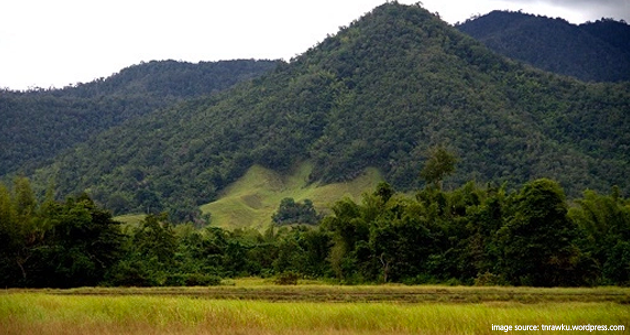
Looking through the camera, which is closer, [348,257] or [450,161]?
[348,257]

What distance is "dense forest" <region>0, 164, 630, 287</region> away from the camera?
125 ft

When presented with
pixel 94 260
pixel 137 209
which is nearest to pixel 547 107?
pixel 137 209

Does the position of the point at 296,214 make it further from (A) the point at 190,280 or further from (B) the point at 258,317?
(B) the point at 258,317

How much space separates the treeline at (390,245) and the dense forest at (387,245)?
0.07 metres

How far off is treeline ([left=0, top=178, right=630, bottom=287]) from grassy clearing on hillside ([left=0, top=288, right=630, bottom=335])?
18.7m

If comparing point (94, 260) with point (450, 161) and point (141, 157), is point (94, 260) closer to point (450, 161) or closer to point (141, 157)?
point (450, 161)

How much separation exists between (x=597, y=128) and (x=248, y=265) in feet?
487

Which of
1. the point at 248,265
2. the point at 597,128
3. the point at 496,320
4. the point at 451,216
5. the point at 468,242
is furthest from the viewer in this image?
the point at 597,128

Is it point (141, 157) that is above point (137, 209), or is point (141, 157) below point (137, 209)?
above

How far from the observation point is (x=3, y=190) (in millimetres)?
42500

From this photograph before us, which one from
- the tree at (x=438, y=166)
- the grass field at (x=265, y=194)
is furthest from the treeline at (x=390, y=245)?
the grass field at (x=265, y=194)

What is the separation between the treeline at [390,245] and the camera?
38.1 metres

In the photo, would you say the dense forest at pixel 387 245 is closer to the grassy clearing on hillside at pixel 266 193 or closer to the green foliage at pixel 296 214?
the green foliage at pixel 296 214

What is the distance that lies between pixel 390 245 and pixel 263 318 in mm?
26696
